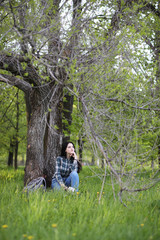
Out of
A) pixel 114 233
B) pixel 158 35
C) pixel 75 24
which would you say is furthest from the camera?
pixel 158 35

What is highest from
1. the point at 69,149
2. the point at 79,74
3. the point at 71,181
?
the point at 79,74

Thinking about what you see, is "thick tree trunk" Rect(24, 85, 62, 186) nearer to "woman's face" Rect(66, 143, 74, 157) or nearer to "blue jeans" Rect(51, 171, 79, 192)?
"woman's face" Rect(66, 143, 74, 157)

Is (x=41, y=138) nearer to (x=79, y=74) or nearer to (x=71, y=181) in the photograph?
(x=71, y=181)

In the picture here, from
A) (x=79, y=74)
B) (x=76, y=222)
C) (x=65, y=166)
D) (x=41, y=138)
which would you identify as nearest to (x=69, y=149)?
(x=65, y=166)

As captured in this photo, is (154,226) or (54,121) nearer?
(154,226)

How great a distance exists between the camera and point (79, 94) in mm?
3980

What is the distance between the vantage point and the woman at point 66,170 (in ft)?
15.1

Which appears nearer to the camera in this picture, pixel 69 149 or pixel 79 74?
pixel 79 74

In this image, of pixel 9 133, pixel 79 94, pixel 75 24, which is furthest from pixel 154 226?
pixel 9 133

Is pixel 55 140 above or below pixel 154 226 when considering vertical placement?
above

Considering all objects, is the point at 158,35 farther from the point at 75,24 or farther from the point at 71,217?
the point at 71,217

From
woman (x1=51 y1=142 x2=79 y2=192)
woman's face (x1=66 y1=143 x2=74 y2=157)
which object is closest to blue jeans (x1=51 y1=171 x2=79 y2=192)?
woman (x1=51 y1=142 x2=79 y2=192)

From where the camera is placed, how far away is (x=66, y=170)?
16.1ft

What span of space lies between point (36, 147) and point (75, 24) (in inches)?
111
